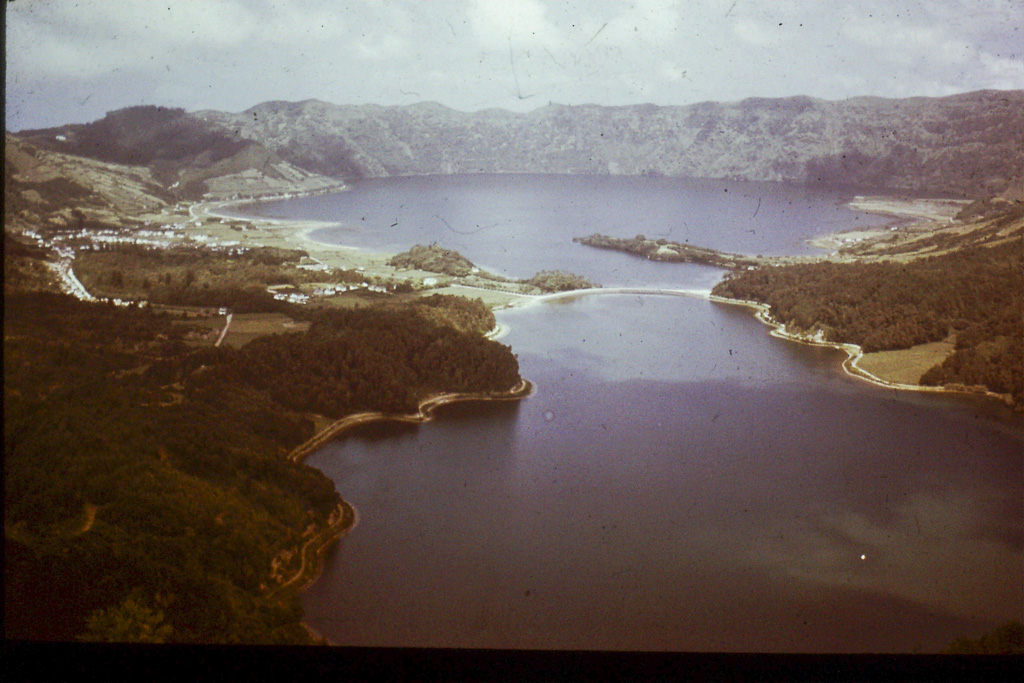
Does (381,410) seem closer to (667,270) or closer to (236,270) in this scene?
(236,270)

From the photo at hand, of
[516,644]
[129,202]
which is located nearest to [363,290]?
[129,202]

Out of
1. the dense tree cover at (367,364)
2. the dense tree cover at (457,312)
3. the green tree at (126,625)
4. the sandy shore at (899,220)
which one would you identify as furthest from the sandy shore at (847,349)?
the green tree at (126,625)

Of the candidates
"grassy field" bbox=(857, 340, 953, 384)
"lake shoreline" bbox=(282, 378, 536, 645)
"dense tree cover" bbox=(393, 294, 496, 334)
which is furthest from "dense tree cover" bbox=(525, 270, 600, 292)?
"grassy field" bbox=(857, 340, 953, 384)

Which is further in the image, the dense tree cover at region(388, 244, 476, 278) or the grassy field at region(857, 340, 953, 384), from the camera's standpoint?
the dense tree cover at region(388, 244, 476, 278)

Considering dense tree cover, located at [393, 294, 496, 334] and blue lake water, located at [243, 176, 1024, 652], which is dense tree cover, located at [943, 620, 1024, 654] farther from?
dense tree cover, located at [393, 294, 496, 334]

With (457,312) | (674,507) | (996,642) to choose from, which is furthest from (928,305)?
(996,642)
